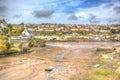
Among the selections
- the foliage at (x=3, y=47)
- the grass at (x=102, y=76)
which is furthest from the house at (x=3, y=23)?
the grass at (x=102, y=76)

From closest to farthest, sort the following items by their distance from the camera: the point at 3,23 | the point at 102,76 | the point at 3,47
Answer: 1. the point at 102,76
2. the point at 3,47
3. the point at 3,23


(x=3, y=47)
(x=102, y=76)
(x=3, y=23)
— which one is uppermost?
(x=3, y=23)

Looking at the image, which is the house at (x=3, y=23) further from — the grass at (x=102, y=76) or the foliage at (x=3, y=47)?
the grass at (x=102, y=76)

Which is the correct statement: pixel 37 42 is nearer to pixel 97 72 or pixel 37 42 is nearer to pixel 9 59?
pixel 9 59

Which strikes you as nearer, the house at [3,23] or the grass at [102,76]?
the grass at [102,76]

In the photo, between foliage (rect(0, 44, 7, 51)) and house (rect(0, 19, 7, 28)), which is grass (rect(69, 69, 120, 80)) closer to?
foliage (rect(0, 44, 7, 51))

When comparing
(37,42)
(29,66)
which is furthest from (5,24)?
(29,66)

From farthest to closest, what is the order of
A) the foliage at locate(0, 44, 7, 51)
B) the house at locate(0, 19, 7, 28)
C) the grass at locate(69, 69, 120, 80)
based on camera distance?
1. the house at locate(0, 19, 7, 28)
2. the foliage at locate(0, 44, 7, 51)
3. the grass at locate(69, 69, 120, 80)

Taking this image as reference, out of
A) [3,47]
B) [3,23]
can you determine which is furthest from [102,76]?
[3,23]

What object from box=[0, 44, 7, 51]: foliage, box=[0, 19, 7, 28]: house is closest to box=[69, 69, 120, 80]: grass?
box=[0, 44, 7, 51]: foliage

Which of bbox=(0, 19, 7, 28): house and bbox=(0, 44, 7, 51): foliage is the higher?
bbox=(0, 19, 7, 28): house

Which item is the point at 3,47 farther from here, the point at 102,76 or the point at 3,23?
the point at 3,23
